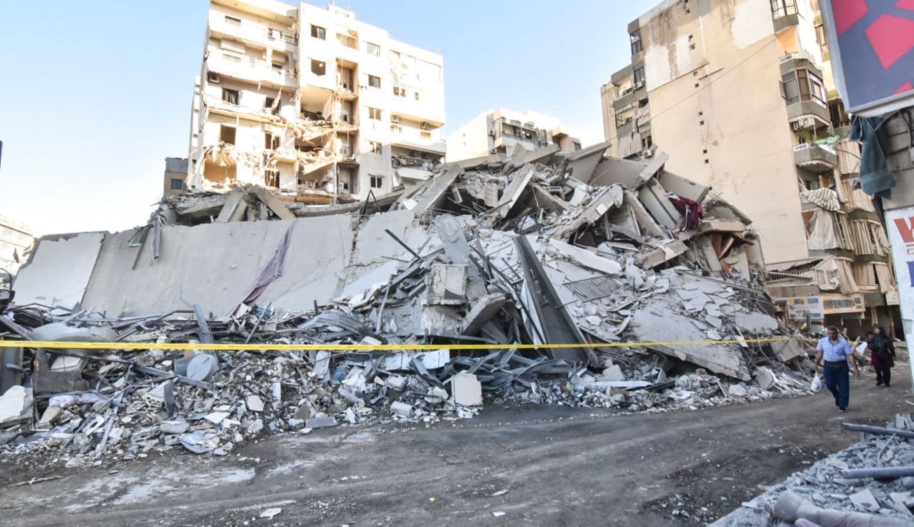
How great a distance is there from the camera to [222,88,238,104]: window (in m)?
30.9

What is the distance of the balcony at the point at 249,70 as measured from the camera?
98.7 ft

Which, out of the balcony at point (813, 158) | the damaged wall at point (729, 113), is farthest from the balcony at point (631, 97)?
the balcony at point (813, 158)

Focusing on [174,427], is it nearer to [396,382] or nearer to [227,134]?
[396,382]

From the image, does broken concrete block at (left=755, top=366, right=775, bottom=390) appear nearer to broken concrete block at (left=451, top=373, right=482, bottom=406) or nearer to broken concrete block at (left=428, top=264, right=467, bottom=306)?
broken concrete block at (left=451, top=373, right=482, bottom=406)

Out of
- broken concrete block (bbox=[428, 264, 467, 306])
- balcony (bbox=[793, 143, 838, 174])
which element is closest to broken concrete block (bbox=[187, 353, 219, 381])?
broken concrete block (bbox=[428, 264, 467, 306])

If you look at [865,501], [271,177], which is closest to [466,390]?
[865,501]

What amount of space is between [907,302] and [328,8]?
39.7 m

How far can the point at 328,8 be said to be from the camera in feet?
115

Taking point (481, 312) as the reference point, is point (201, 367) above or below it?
below

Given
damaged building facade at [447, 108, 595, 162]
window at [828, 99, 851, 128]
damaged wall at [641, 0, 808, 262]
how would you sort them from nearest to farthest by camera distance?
damaged wall at [641, 0, 808, 262] → window at [828, 99, 851, 128] → damaged building facade at [447, 108, 595, 162]

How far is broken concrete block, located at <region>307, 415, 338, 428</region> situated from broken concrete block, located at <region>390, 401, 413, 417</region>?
887 mm

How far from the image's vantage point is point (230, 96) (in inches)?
1226

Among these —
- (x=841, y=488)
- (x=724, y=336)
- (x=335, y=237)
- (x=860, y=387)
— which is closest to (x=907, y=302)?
(x=841, y=488)

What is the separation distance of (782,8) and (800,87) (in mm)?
4165
